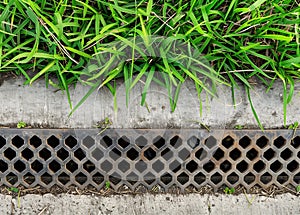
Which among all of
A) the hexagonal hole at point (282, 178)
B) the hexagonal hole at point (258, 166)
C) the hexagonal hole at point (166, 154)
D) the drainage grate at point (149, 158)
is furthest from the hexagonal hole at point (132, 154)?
the hexagonal hole at point (282, 178)

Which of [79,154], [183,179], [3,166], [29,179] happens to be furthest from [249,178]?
[3,166]

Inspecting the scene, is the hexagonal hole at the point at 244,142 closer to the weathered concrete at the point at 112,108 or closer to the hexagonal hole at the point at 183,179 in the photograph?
the weathered concrete at the point at 112,108

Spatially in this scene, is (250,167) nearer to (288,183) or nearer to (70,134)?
(288,183)

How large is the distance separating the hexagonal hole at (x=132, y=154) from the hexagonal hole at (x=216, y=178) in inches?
13.9

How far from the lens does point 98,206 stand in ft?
6.28

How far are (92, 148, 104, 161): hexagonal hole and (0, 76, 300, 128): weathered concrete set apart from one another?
4.8 inches

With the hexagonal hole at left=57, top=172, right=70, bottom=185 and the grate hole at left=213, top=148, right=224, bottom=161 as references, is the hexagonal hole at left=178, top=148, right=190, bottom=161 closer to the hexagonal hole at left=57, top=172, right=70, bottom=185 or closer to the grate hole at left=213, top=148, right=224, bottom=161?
the grate hole at left=213, top=148, right=224, bottom=161

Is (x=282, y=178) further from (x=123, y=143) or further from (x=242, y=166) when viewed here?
(x=123, y=143)

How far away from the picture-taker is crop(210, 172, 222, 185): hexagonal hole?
1.95 meters

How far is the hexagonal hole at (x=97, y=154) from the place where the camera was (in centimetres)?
189

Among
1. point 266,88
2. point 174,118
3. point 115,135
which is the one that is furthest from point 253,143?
point 115,135

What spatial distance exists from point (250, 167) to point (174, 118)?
0.40m

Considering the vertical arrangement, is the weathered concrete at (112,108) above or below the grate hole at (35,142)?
above

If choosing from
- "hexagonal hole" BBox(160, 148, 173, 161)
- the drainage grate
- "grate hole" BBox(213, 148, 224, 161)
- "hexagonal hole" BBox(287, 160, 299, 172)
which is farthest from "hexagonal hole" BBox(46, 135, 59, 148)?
"hexagonal hole" BBox(287, 160, 299, 172)
